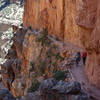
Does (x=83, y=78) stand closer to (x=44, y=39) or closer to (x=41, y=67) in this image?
(x=41, y=67)

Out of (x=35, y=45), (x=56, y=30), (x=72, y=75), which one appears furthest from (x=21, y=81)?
(x=72, y=75)

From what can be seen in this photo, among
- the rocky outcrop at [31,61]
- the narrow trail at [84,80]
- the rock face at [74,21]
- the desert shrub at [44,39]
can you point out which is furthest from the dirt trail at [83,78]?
the desert shrub at [44,39]

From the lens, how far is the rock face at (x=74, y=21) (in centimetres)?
967

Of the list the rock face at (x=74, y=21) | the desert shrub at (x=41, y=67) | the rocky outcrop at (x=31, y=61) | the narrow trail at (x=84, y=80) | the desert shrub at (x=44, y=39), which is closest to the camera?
the narrow trail at (x=84, y=80)

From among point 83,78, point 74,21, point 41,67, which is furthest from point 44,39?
point 83,78

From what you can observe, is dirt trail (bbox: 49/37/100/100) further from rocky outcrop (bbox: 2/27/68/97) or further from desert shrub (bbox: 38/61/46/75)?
desert shrub (bbox: 38/61/46/75)

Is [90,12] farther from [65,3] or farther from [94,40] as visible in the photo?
[65,3]

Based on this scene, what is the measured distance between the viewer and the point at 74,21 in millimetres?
18000

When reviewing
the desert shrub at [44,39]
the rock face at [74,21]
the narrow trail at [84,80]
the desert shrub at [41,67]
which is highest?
the rock face at [74,21]

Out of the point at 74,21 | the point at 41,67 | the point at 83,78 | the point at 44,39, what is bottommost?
the point at 41,67

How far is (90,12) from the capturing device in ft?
31.9

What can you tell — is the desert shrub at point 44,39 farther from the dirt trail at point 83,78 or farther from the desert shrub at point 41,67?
the dirt trail at point 83,78

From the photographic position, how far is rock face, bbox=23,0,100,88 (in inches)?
381

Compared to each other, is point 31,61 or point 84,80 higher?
point 84,80
